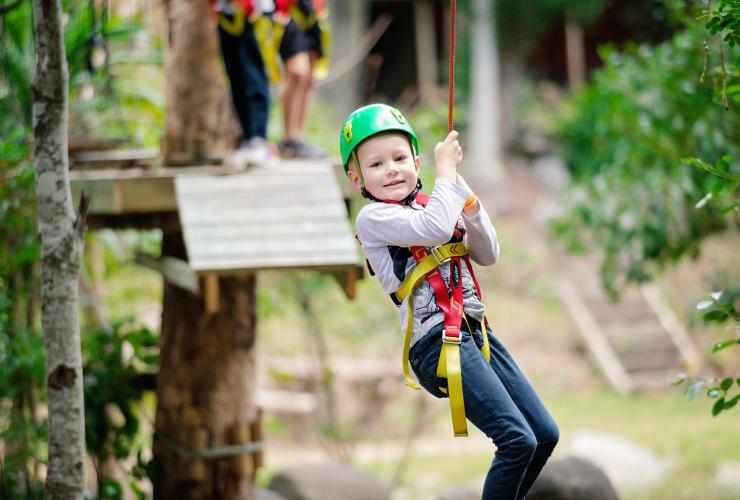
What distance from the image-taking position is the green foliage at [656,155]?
22.5 ft

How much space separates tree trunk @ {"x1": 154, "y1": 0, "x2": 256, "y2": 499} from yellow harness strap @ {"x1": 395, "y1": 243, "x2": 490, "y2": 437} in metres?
2.98

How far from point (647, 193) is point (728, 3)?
444 cm

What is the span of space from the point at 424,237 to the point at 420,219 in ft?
0.18

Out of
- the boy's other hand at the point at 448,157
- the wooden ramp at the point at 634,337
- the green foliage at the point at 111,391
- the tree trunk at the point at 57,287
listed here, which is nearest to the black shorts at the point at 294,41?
the green foliage at the point at 111,391

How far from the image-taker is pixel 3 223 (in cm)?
555

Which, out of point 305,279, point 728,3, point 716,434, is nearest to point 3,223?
point 305,279

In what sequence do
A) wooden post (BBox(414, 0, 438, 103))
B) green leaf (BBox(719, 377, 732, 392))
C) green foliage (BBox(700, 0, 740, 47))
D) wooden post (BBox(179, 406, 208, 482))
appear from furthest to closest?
1. wooden post (BBox(414, 0, 438, 103))
2. wooden post (BBox(179, 406, 208, 482))
3. green leaf (BBox(719, 377, 732, 392))
4. green foliage (BBox(700, 0, 740, 47))

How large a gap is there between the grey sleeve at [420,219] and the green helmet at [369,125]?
7.5 inches

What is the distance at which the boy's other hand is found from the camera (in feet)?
9.68

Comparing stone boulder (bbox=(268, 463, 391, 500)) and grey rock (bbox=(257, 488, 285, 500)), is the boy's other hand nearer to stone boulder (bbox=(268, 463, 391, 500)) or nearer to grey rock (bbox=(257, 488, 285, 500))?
grey rock (bbox=(257, 488, 285, 500))

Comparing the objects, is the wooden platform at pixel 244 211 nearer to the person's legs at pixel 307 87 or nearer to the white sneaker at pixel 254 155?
the white sneaker at pixel 254 155

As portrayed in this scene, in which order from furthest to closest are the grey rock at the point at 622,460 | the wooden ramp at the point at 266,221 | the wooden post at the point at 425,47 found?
1. the wooden post at the point at 425,47
2. the grey rock at the point at 622,460
3. the wooden ramp at the point at 266,221

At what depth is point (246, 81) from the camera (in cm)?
552

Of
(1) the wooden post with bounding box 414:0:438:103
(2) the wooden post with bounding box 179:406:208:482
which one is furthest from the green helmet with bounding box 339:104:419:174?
(1) the wooden post with bounding box 414:0:438:103
